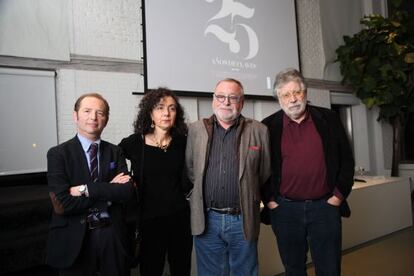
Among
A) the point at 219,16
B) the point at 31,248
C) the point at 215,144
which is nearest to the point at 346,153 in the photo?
the point at 215,144

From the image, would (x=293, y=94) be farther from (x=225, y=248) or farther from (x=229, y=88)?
(x=225, y=248)

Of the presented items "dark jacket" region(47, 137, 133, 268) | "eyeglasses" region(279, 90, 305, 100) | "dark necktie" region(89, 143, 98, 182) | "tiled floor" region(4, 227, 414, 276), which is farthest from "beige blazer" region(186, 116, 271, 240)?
"tiled floor" region(4, 227, 414, 276)

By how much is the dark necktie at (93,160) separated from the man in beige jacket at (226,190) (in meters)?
0.51

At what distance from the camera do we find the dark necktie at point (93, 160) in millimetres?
1472

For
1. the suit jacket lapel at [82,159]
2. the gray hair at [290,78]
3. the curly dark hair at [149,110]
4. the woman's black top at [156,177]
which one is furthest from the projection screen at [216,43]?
the suit jacket lapel at [82,159]

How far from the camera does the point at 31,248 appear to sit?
186 cm

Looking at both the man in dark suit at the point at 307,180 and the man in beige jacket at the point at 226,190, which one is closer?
the man in beige jacket at the point at 226,190

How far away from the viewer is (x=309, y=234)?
1.84 metres

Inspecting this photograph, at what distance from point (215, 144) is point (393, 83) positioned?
157 inches

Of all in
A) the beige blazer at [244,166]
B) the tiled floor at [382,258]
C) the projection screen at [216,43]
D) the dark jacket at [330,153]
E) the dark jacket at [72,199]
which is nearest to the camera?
the dark jacket at [72,199]

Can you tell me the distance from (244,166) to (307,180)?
15.9 inches

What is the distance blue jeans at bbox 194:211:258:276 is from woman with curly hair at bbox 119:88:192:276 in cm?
9

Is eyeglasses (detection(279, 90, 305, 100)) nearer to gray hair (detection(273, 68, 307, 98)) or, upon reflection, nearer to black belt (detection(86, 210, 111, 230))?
gray hair (detection(273, 68, 307, 98))

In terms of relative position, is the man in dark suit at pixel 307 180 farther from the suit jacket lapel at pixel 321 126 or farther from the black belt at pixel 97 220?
the black belt at pixel 97 220
